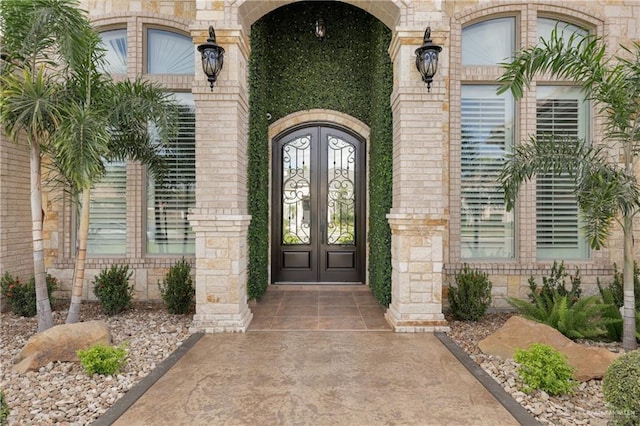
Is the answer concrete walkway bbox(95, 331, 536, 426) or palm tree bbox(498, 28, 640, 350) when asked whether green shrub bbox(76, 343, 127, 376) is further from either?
palm tree bbox(498, 28, 640, 350)

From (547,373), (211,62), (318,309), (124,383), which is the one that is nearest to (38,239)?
(124,383)

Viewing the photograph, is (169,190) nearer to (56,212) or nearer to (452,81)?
(56,212)

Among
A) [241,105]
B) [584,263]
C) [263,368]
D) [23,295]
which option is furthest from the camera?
[584,263]

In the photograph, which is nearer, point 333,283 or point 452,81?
point 452,81

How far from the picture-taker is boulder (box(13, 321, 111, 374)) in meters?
3.48

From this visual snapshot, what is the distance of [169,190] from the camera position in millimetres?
5922

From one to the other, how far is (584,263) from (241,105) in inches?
211

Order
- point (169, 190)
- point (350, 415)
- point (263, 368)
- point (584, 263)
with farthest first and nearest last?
point (169, 190)
point (584, 263)
point (263, 368)
point (350, 415)

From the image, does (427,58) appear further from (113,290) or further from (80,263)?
(113,290)

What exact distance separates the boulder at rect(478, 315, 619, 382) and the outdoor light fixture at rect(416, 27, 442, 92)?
2.91 metres

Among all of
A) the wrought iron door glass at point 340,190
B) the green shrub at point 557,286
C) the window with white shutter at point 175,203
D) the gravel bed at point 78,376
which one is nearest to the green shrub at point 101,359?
the gravel bed at point 78,376

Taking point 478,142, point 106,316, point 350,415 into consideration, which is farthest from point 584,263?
point 106,316

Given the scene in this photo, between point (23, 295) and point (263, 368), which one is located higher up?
point (23, 295)

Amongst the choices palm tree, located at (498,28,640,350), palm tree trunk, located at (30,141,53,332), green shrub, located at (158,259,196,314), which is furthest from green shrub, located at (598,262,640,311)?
palm tree trunk, located at (30,141,53,332)
